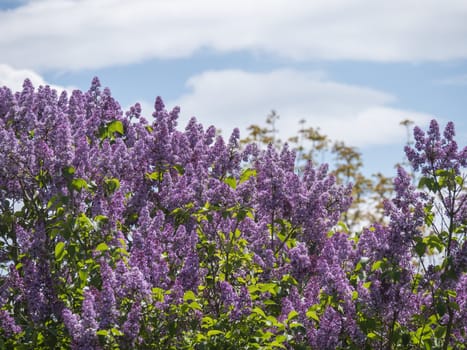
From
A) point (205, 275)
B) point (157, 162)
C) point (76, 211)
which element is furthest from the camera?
point (157, 162)

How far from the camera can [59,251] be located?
6.49 meters

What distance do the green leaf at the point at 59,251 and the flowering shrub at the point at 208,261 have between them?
9 cm

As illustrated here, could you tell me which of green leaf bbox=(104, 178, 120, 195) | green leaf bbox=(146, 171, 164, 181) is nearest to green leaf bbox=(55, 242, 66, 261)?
green leaf bbox=(104, 178, 120, 195)

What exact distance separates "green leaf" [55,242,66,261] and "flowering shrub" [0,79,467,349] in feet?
0.28

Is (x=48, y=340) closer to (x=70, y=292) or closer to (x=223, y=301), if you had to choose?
(x=70, y=292)

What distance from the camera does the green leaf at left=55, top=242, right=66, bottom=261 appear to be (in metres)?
6.49

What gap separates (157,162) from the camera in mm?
8672

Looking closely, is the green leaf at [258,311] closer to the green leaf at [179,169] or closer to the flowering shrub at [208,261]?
the flowering shrub at [208,261]

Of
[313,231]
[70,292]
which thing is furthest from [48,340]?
[313,231]

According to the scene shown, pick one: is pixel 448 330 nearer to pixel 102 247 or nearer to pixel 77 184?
pixel 102 247

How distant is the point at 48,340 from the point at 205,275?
5.87ft

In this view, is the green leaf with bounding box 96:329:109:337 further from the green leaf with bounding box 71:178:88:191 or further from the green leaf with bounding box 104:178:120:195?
the green leaf with bounding box 104:178:120:195

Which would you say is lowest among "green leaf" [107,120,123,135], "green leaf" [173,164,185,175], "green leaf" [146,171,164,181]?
"green leaf" [146,171,164,181]

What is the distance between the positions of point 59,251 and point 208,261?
171 centimetres
